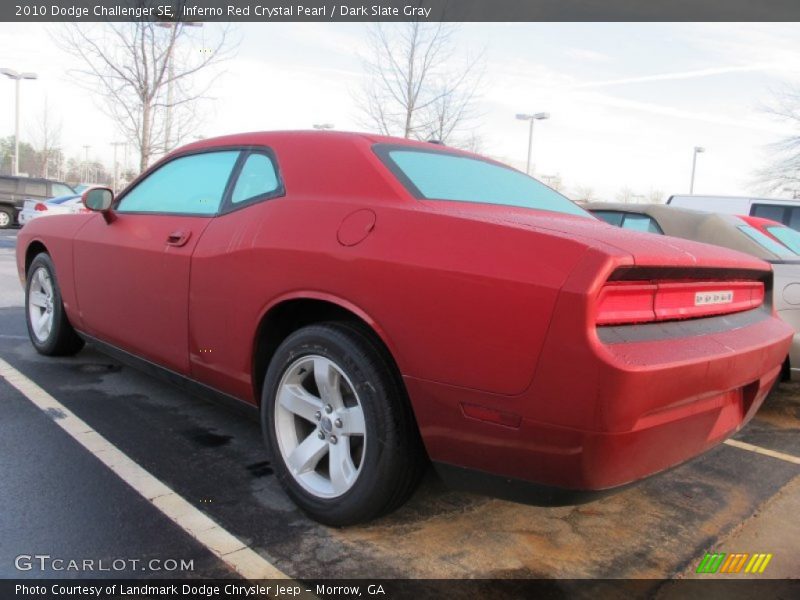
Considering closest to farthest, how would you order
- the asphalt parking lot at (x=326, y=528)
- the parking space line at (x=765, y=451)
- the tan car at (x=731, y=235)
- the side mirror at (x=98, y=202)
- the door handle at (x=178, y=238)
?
the asphalt parking lot at (x=326, y=528), the door handle at (x=178, y=238), the parking space line at (x=765, y=451), the side mirror at (x=98, y=202), the tan car at (x=731, y=235)

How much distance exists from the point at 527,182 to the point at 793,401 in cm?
314

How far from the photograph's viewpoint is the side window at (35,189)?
780 inches

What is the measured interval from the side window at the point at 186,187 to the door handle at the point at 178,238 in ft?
0.42

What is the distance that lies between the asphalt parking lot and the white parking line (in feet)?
0.09

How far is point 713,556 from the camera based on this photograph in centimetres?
238

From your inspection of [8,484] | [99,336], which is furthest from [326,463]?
[99,336]

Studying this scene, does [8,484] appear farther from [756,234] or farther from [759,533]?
[756,234]

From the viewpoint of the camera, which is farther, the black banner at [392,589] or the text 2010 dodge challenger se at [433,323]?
the black banner at [392,589]

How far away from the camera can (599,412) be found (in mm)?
1742

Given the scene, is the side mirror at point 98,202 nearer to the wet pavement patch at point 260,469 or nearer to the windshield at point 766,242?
the wet pavement patch at point 260,469

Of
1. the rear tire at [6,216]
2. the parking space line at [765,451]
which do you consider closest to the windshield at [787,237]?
the parking space line at [765,451]
